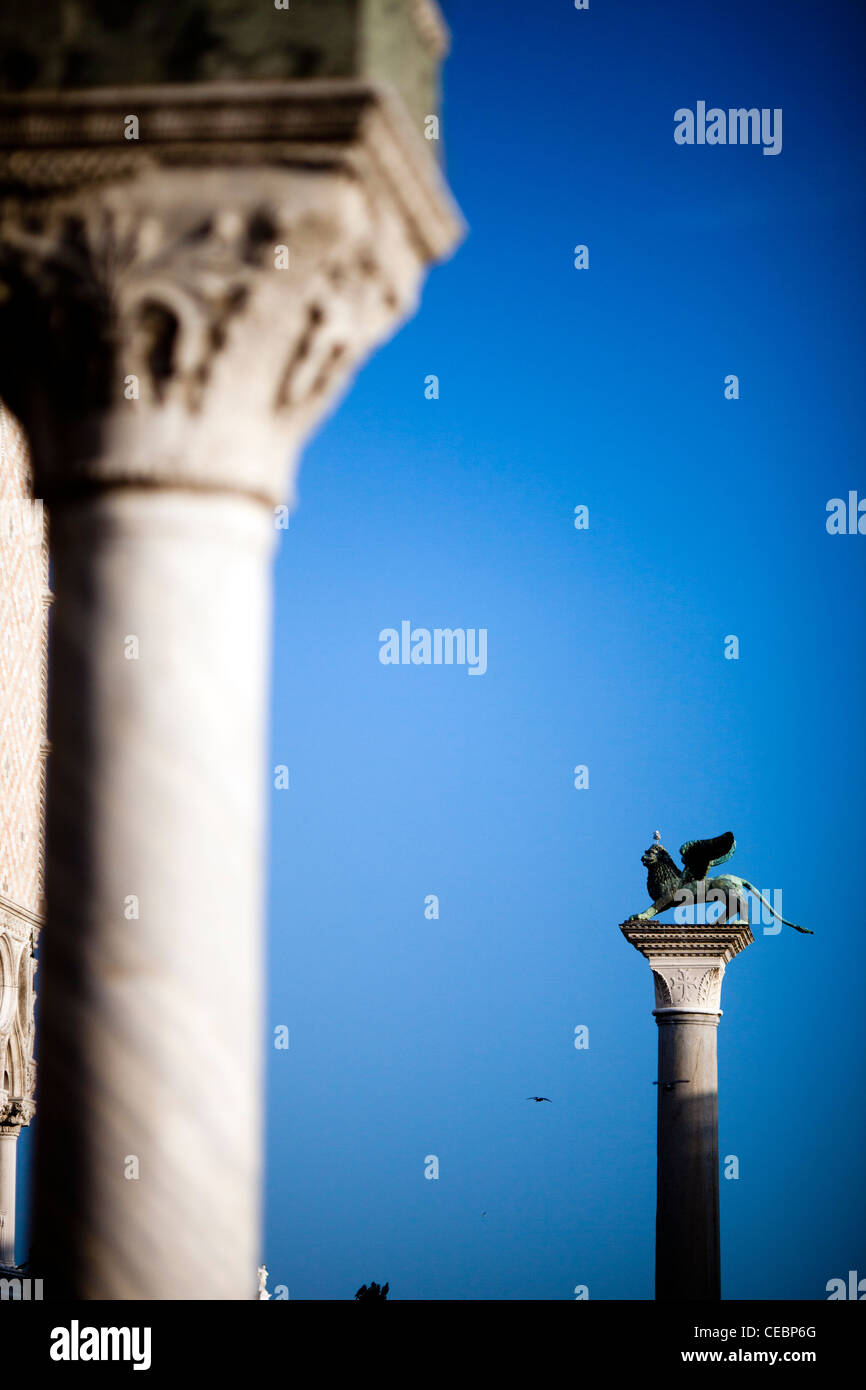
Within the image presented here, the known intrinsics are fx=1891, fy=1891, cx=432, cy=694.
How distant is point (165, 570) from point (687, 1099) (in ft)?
44.4

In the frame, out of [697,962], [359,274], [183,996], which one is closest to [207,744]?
[183,996]

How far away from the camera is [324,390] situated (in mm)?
5328

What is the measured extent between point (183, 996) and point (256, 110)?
225cm

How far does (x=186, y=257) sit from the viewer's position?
494cm

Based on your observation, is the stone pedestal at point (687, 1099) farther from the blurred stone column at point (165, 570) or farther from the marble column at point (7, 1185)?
the blurred stone column at point (165, 570)

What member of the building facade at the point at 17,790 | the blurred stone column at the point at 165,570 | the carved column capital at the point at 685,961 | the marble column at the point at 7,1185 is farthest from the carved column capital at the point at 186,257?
the marble column at the point at 7,1185

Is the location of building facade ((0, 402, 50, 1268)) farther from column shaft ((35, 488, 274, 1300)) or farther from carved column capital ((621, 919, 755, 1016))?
column shaft ((35, 488, 274, 1300))

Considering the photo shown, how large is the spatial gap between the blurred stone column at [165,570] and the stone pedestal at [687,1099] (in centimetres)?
1295

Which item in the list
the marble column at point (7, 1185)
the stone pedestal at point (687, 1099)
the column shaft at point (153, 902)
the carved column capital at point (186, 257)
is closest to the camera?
the column shaft at point (153, 902)

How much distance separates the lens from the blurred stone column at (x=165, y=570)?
4699mm

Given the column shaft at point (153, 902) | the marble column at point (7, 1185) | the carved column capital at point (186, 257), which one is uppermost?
the carved column capital at point (186, 257)

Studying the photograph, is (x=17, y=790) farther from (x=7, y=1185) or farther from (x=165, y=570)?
(x=165, y=570)
